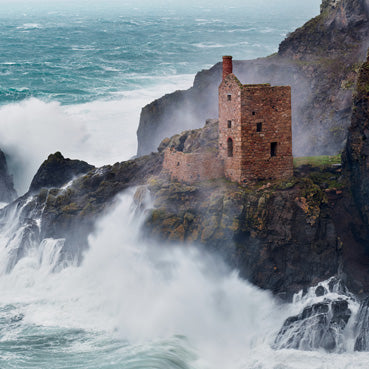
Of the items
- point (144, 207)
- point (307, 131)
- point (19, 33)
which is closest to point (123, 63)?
point (19, 33)

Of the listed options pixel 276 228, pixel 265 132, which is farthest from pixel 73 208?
pixel 276 228

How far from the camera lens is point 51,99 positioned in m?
82.8

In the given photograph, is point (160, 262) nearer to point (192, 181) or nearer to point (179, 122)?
point (192, 181)

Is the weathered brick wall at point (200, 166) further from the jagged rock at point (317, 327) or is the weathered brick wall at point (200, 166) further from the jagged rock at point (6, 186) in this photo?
the jagged rock at point (6, 186)

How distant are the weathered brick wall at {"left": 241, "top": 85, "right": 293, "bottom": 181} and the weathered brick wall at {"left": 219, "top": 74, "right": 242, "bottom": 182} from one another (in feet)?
0.84

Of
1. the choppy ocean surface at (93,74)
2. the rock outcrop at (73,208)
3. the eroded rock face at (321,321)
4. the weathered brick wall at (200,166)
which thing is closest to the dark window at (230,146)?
the weathered brick wall at (200,166)

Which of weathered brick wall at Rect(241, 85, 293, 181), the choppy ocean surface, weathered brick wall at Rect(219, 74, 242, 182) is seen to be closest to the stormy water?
weathered brick wall at Rect(219, 74, 242, 182)

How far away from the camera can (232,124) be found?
37.4 metres

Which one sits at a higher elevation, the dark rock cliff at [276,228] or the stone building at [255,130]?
the stone building at [255,130]

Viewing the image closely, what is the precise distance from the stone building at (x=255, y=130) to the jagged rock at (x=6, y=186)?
22.8m

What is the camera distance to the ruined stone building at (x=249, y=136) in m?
36.8

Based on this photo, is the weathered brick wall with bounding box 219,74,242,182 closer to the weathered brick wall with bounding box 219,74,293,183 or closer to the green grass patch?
the weathered brick wall with bounding box 219,74,293,183

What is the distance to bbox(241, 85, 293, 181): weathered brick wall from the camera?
36.7 metres

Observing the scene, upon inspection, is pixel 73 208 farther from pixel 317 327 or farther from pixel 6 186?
pixel 6 186
